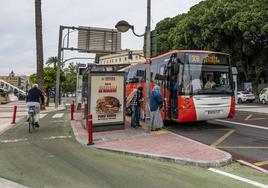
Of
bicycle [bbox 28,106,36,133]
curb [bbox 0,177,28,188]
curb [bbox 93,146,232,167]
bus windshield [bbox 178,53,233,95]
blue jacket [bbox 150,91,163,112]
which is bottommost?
curb [bbox 0,177,28,188]

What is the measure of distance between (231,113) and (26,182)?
977 cm

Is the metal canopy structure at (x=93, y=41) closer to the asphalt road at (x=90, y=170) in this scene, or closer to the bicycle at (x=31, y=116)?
the bicycle at (x=31, y=116)

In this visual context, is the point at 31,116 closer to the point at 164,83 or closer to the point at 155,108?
the point at 155,108

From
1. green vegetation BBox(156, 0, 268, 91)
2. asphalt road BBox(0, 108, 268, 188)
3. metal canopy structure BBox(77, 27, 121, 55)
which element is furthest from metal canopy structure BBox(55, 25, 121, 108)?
asphalt road BBox(0, 108, 268, 188)

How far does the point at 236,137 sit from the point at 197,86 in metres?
2.69

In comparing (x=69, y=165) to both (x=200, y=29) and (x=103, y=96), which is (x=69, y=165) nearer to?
(x=103, y=96)

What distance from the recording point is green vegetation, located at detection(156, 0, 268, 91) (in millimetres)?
37500

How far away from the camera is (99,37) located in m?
31.9

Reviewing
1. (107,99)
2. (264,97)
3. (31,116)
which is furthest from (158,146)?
(264,97)

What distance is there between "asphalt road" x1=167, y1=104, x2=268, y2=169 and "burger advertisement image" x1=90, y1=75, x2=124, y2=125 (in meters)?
2.39

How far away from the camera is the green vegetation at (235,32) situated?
123 ft

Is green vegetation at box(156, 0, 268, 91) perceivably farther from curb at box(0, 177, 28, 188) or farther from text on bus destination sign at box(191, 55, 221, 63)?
curb at box(0, 177, 28, 188)

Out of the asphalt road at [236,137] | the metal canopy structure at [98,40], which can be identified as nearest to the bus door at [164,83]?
the asphalt road at [236,137]

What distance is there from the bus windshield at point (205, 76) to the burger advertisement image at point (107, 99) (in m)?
2.37
